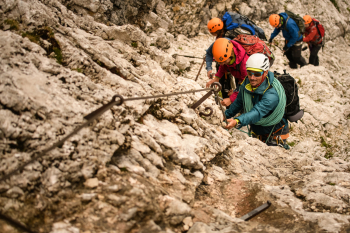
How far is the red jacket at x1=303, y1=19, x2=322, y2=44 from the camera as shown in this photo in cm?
1166

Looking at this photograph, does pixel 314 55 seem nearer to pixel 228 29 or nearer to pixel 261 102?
pixel 228 29

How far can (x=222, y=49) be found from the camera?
5.66 meters

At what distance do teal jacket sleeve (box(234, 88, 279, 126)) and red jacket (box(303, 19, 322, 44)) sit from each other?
9.17 meters

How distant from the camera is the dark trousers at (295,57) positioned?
11.3m

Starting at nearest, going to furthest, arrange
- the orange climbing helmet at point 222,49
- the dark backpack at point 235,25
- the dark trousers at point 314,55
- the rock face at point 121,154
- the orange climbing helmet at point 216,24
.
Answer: the rock face at point 121,154 < the orange climbing helmet at point 222,49 < the dark backpack at point 235,25 < the orange climbing helmet at point 216,24 < the dark trousers at point 314,55

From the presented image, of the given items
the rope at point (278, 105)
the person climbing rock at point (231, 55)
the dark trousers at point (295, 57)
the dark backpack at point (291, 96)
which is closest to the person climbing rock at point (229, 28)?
the person climbing rock at point (231, 55)

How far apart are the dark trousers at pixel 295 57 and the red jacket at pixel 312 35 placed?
3.61ft

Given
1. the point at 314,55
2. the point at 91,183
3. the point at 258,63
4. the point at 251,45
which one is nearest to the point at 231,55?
the point at 251,45

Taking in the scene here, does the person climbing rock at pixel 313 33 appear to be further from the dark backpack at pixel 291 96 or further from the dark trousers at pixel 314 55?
the dark backpack at pixel 291 96

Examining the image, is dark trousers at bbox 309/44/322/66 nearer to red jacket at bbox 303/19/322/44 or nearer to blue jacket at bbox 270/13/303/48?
red jacket at bbox 303/19/322/44

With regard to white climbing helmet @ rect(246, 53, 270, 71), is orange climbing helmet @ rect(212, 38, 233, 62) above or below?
below

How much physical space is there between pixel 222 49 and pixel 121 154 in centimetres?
376

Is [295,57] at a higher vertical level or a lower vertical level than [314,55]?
lower

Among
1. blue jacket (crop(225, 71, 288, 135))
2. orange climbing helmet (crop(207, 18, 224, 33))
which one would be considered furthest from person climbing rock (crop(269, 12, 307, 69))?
blue jacket (crop(225, 71, 288, 135))
